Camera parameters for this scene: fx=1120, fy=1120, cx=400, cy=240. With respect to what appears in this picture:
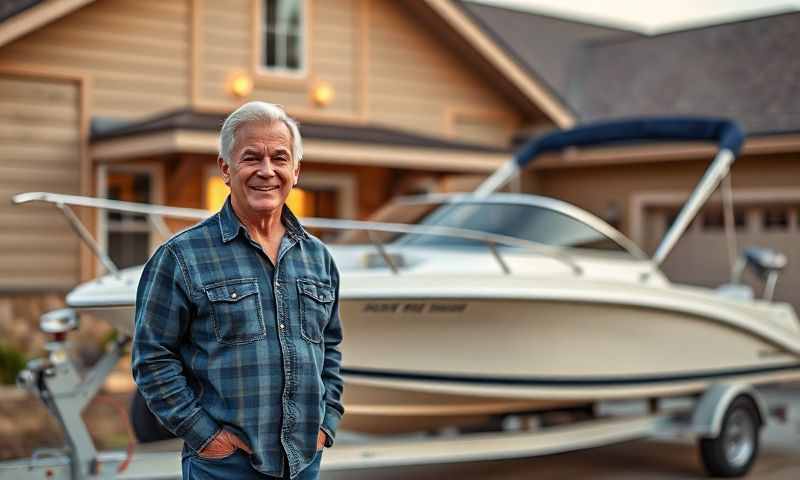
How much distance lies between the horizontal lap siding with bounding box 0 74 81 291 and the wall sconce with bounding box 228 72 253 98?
198 cm

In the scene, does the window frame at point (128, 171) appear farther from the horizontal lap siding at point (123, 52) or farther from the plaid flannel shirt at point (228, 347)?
the plaid flannel shirt at point (228, 347)

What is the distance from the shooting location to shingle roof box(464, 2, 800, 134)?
1753 cm

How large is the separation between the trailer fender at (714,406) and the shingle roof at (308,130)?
606 cm

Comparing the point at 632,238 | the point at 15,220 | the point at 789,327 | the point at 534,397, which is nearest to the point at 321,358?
the point at 534,397

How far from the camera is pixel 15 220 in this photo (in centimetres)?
1301

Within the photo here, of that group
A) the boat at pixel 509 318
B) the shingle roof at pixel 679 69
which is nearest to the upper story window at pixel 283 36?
the shingle roof at pixel 679 69

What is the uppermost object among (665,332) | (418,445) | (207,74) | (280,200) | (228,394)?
(207,74)

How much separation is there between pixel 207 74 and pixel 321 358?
1128 centimetres

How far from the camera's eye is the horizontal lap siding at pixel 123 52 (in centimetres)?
1313

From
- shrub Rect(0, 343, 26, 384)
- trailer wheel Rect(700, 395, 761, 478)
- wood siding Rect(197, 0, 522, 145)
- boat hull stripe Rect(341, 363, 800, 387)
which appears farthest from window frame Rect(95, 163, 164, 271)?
trailer wheel Rect(700, 395, 761, 478)

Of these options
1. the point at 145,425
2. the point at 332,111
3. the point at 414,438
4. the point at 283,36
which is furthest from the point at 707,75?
the point at 145,425

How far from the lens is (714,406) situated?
27.5 ft

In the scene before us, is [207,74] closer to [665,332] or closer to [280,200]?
[665,332]

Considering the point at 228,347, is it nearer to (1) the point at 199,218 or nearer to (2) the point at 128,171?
(1) the point at 199,218
